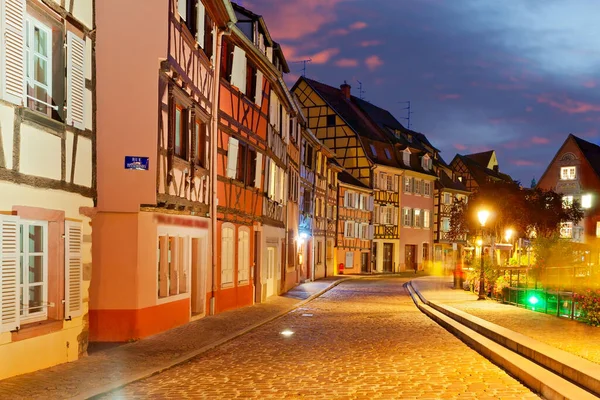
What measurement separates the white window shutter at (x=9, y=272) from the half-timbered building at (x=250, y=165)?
32.3 feet

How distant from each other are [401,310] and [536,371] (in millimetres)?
12430

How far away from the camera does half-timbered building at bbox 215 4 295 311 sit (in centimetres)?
1966

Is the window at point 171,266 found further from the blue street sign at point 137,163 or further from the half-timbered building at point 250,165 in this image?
the half-timbered building at point 250,165

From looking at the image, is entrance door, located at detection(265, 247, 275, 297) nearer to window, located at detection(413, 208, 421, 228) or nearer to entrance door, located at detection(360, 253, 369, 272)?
entrance door, located at detection(360, 253, 369, 272)

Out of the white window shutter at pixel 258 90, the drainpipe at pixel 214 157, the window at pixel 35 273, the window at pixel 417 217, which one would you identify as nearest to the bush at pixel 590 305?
the drainpipe at pixel 214 157

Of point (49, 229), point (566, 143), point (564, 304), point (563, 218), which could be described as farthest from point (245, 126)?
point (566, 143)

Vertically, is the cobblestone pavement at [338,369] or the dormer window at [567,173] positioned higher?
the dormer window at [567,173]

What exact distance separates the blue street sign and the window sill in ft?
12.5

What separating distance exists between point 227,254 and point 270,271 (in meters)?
6.65

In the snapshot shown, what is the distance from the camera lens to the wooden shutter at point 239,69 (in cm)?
2000

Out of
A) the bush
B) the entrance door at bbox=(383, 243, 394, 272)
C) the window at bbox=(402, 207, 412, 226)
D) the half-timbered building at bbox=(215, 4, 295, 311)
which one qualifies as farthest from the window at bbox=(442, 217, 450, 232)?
the bush

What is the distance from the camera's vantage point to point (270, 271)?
26.5 m

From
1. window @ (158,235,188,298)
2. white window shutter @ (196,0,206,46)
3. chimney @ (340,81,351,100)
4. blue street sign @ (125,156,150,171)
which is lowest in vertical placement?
window @ (158,235,188,298)

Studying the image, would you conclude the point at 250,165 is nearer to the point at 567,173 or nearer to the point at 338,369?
the point at 338,369
